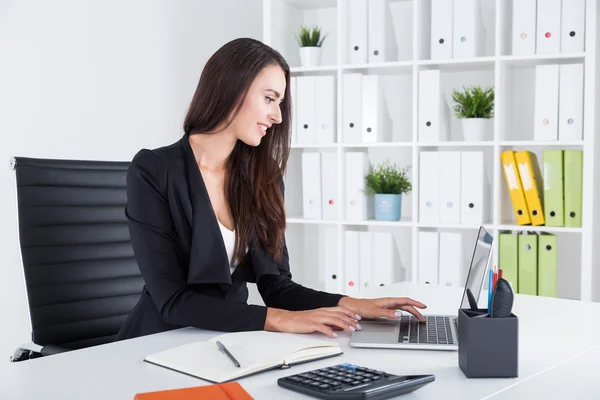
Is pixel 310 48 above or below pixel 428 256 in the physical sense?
above

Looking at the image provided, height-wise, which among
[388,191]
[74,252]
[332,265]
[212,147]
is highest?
[212,147]

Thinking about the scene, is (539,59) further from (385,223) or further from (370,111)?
(385,223)

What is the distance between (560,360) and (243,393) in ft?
1.93

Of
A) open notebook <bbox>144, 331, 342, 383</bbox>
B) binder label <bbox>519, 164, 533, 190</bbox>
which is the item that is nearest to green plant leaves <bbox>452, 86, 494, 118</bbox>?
binder label <bbox>519, 164, 533, 190</bbox>

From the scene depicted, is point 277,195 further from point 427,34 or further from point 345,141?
point 427,34

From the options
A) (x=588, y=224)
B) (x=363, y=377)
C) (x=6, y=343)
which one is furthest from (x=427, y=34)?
(x=363, y=377)


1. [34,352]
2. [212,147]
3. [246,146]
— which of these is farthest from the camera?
[246,146]

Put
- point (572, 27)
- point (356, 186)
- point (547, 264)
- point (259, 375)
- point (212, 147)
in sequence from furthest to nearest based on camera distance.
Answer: point (356, 186), point (547, 264), point (572, 27), point (212, 147), point (259, 375)

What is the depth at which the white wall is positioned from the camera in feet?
9.53

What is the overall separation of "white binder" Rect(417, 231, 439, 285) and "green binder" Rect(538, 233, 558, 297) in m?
0.44

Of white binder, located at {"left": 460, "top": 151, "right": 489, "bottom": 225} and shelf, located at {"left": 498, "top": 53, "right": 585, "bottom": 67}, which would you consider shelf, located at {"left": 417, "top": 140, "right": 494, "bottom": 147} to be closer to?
white binder, located at {"left": 460, "top": 151, "right": 489, "bottom": 225}

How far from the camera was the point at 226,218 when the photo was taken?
1.81 meters

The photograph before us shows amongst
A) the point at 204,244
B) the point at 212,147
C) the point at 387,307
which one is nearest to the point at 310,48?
the point at 212,147

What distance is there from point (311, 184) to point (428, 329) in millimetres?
2048
